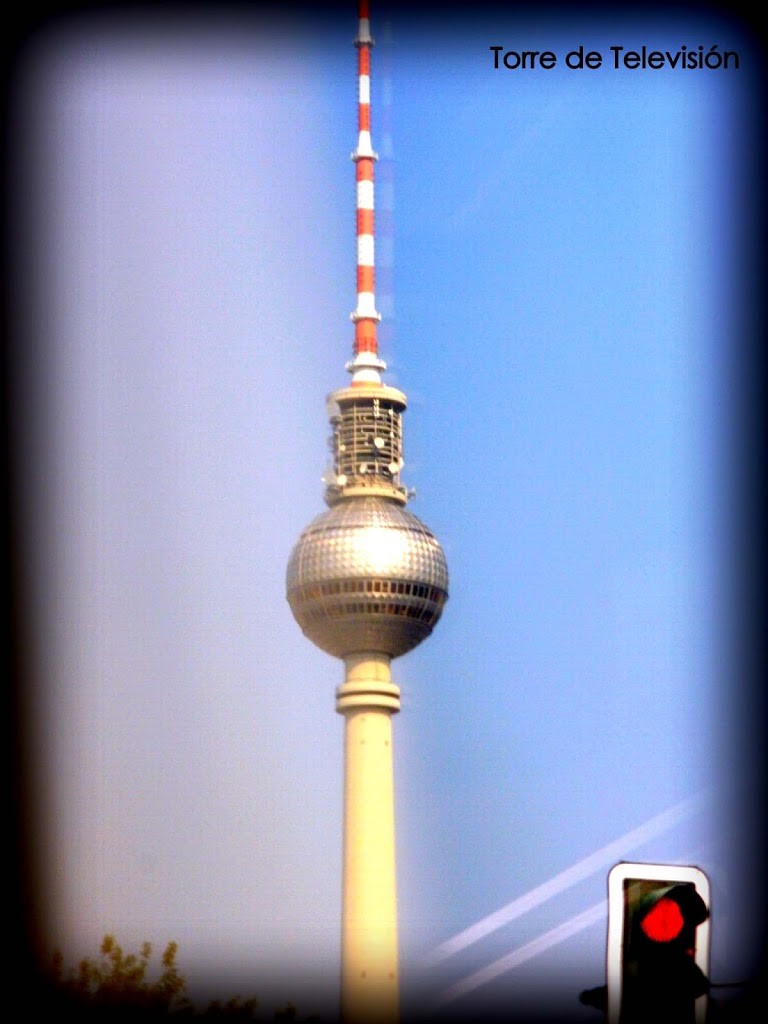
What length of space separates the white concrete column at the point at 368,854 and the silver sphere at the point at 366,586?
217 cm

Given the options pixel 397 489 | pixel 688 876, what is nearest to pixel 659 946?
pixel 688 876

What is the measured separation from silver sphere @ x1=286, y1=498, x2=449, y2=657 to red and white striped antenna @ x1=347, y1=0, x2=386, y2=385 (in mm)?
12826

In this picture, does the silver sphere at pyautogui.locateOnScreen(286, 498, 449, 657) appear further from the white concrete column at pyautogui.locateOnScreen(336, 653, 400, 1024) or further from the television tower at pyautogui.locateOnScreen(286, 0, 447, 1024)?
the white concrete column at pyautogui.locateOnScreen(336, 653, 400, 1024)

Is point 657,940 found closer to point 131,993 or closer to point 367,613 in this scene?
point 131,993

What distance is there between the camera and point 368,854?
481 ft

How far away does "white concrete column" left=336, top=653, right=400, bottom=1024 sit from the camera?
14450 cm

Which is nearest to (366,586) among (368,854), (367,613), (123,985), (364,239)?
(367,613)

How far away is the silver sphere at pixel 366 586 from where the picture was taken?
14888 cm

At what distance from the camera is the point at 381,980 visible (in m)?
145

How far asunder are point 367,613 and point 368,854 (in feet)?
47.9

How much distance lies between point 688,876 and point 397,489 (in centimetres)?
14331

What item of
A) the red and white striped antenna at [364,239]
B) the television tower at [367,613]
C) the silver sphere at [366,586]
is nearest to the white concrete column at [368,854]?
the television tower at [367,613]

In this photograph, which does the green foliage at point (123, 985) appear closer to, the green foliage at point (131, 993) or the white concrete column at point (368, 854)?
the green foliage at point (131, 993)

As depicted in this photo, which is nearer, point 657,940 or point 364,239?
point 657,940
